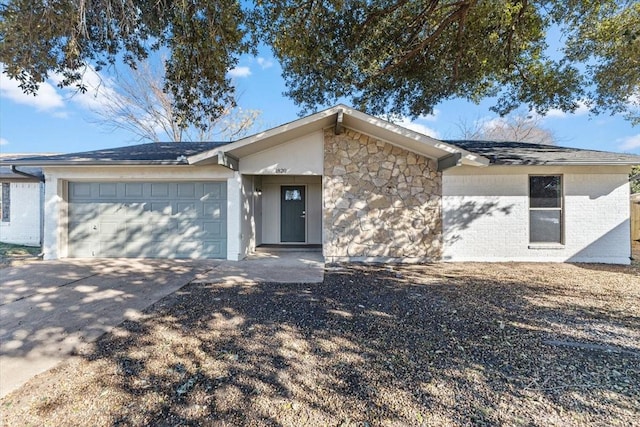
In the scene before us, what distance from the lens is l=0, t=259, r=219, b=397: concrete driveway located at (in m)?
3.14

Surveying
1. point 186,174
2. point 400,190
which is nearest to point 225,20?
point 186,174

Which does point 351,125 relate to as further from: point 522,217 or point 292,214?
point 522,217

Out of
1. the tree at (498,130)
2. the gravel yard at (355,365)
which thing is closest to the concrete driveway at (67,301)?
the gravel yard at (355,365)

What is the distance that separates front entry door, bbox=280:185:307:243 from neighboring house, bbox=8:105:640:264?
9.73 ft

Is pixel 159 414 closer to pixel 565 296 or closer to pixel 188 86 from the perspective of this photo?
pixel 565 296

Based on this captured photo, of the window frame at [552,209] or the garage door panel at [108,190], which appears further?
the garage door panel at [108,190]

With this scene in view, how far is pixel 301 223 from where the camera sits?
1115 cm

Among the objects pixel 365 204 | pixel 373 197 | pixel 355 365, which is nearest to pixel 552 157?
pixel 373 197

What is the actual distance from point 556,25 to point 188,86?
939 centimetres

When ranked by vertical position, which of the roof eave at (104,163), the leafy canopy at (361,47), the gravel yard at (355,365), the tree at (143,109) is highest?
the tree at (143,109)

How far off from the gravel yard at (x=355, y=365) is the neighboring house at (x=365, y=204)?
3.09 meters

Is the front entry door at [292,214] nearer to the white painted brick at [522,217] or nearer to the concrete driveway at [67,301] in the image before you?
the concrete driveway at [67,301]

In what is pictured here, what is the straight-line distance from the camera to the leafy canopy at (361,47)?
547 centimetres

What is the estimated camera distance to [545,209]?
316 inches
